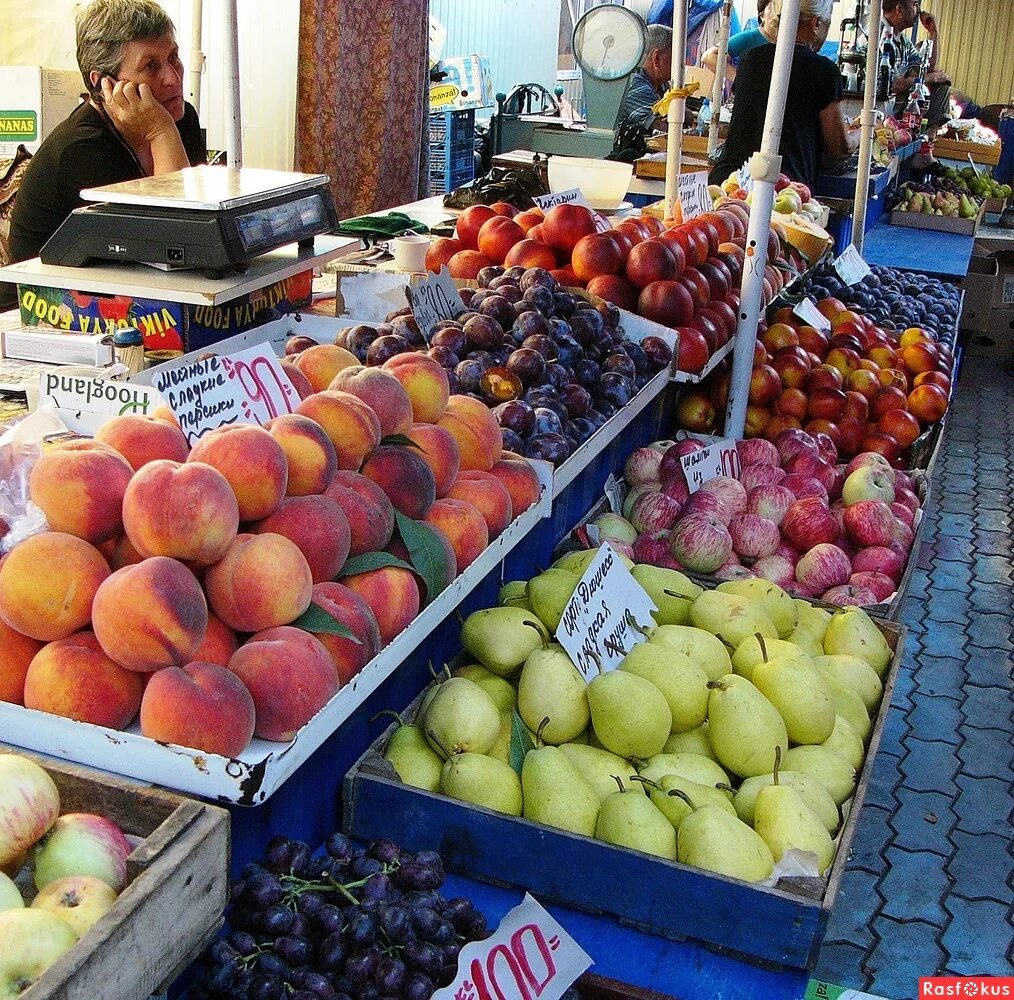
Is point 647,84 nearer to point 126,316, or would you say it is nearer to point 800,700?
point 126,316

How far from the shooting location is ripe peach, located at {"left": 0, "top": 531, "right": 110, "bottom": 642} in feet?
3.74

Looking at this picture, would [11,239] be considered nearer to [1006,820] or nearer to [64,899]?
[64,899]

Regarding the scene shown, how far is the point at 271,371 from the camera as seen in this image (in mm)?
1611

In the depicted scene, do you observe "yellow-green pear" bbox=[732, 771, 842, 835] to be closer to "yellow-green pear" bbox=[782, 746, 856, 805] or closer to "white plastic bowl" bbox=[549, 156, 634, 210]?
"yellow-green pear" bbox=[782, 746, 856, 805]

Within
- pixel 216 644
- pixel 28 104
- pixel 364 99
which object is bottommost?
pixel 216 644

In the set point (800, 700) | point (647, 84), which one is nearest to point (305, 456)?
point (800, 700)

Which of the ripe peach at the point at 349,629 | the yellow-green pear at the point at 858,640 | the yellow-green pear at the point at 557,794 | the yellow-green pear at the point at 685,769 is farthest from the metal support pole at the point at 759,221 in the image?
the ripe peach at the point at 349,629

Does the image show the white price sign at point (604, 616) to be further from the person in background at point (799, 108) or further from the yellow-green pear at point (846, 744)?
the person in background at point (799, 108)

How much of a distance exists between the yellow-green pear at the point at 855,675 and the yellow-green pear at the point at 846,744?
0.13 m

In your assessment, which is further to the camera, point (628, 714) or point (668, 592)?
point (668, 592)

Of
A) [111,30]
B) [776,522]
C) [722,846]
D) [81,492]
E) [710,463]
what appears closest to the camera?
[81,492]

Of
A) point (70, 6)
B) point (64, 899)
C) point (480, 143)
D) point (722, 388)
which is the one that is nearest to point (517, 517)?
point (64, 899)

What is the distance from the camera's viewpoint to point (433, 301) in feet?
7.76

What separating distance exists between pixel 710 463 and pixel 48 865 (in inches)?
85.6
